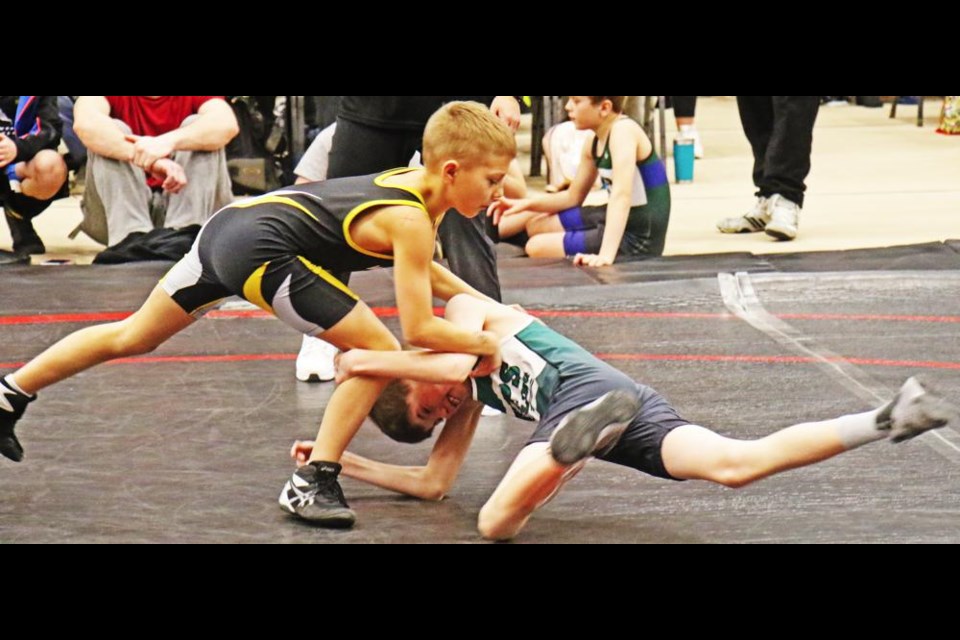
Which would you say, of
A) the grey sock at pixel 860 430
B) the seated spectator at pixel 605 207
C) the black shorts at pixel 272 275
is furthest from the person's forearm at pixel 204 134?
the grey sock at pixel 860 430

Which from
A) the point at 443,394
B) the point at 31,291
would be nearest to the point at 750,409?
the point at 443,394

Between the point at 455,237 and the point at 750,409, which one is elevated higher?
the point at 455,237

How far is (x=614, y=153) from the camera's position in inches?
201

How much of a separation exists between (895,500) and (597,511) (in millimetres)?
602

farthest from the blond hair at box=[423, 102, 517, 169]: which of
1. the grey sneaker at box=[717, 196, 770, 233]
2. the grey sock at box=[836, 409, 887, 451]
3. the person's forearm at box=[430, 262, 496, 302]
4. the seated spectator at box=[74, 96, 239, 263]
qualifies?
the grey sneaker at box=[717, 196, 770, 233]

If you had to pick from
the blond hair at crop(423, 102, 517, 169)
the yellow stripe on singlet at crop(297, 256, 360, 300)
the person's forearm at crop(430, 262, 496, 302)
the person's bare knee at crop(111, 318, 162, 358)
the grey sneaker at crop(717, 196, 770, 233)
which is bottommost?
the grey sneaker at crop(717, 196, 770, 233)

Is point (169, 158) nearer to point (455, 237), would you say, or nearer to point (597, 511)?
point (455, 237)

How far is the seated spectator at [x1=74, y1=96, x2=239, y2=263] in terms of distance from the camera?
544 cm

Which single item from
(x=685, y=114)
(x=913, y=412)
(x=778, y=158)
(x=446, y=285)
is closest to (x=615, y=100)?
(x=778, y=158)

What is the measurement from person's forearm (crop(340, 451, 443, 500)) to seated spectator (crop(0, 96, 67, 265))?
10.3 ft

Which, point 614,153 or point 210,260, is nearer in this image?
point 210,260

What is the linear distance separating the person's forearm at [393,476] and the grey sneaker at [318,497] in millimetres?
122

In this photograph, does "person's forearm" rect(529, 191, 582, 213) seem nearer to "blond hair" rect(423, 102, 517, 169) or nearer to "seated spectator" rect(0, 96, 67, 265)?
"seated spectator" rect(0, 96, 67, 265)

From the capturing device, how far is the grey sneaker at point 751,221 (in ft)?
20.2
